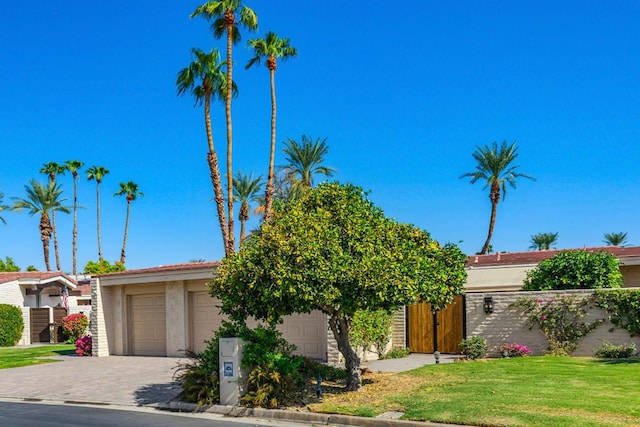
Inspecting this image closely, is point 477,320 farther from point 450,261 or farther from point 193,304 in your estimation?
point 193,304

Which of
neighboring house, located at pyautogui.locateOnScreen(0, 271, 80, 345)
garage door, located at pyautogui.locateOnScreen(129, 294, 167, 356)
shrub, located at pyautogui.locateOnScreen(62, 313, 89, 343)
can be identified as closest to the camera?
garage door, located at pyautogui.locateOnScreen(129, 294, 167, 356)

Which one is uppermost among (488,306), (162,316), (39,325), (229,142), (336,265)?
(229,142)

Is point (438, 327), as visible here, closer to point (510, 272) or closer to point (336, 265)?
point (510, 272)

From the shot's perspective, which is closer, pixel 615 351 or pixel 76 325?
pixel 615 351

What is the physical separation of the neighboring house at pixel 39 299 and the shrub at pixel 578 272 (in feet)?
87.0

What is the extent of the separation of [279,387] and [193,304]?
11.4 metres

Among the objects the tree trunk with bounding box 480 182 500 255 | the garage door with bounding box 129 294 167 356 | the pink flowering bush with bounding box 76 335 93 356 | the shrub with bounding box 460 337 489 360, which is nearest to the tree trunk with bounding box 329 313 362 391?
the shrub with bounding box 460 337 489 360

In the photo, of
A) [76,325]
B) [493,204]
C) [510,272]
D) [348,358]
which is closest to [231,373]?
[348,358]

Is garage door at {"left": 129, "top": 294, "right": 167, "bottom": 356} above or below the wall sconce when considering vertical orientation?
below

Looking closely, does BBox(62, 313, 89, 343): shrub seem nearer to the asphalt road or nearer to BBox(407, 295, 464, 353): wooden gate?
BBox(407, 295, 464, 353): wooden gate

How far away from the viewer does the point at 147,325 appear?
25.5 m

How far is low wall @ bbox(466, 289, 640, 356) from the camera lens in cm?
1831

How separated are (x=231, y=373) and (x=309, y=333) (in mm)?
7554

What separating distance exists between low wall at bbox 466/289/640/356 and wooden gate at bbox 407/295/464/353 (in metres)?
0.77
